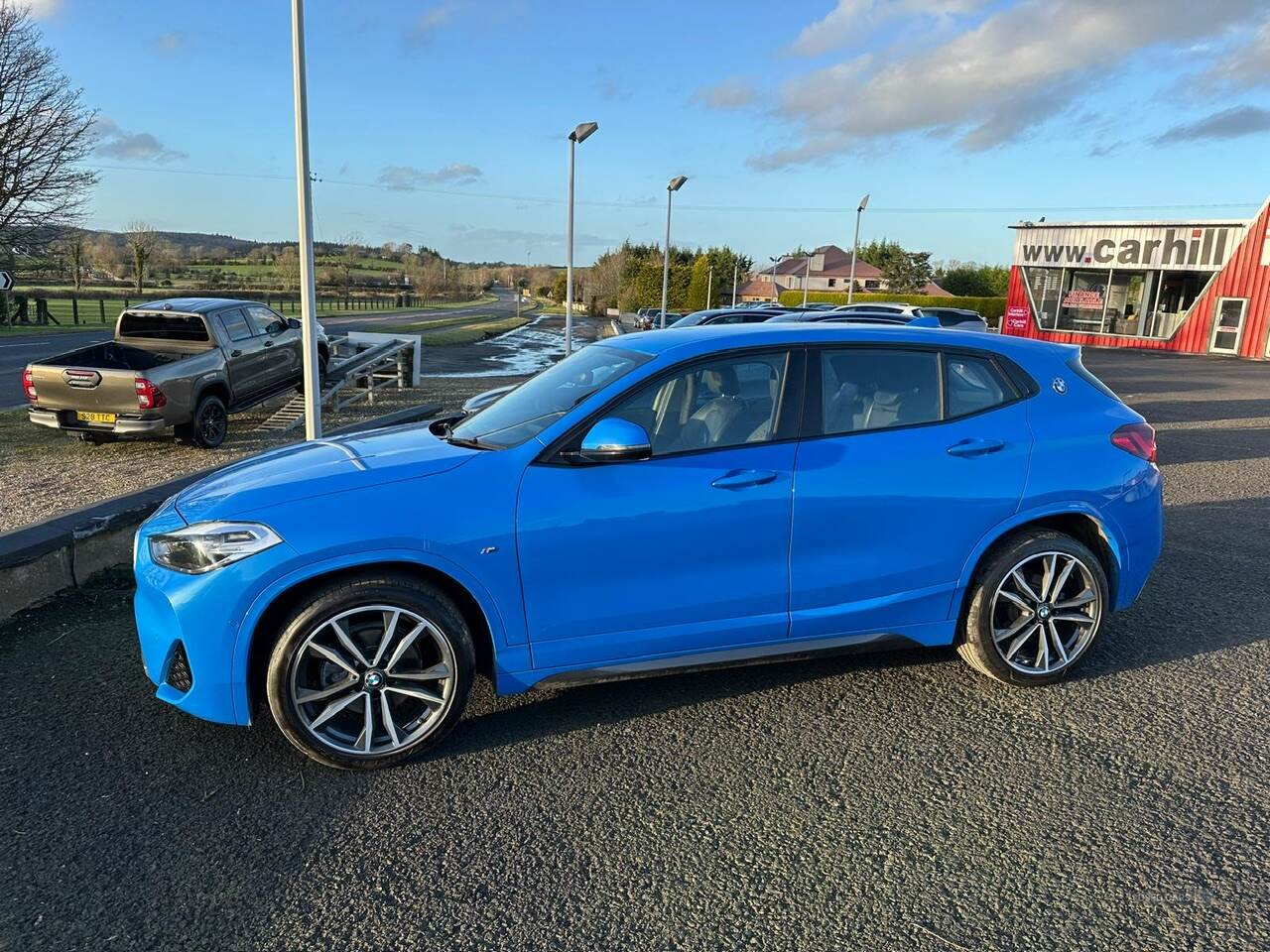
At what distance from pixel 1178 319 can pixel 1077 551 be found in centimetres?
3674

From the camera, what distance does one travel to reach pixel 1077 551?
13.0ft

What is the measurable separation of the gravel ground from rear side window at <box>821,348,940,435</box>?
130 centimetres

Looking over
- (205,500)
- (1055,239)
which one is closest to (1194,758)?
(205,500)

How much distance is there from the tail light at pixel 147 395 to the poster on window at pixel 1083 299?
3807cm

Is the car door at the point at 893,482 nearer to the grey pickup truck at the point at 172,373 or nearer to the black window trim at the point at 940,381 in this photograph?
the black window trim at the point at 940,381

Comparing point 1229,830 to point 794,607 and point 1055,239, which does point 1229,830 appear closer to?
point 794,607

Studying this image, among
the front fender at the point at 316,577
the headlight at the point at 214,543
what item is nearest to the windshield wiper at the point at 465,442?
the front fender at the point at 316,577

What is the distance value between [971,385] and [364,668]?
9.99ft

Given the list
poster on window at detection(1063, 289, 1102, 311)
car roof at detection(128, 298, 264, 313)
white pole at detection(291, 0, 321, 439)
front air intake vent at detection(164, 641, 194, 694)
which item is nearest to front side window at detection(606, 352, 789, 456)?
front air intake vent at detection(164, 641, 194, 694)

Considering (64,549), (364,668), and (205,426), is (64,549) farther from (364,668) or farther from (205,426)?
(205,426)

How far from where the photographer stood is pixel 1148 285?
35.0 metres

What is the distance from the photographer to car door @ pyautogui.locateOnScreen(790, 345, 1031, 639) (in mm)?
3658

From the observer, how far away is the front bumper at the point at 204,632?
10.2 ft

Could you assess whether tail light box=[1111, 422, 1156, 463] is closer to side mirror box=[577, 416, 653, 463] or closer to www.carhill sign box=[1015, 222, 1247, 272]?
side mirror box=[577, 416, 653, 463]
